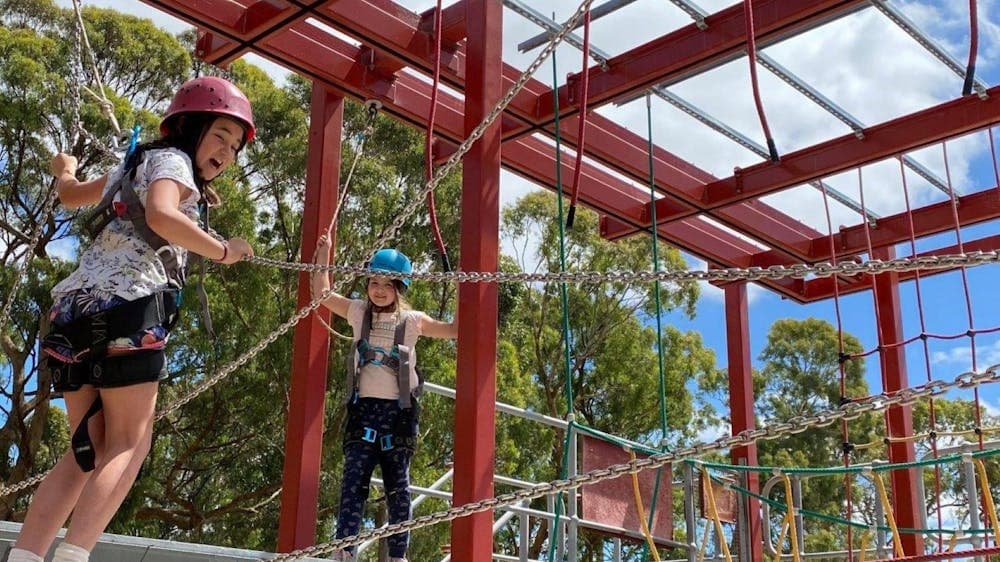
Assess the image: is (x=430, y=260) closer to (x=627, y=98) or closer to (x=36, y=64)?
(x=36, y=64)

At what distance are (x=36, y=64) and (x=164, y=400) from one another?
4.63 meters

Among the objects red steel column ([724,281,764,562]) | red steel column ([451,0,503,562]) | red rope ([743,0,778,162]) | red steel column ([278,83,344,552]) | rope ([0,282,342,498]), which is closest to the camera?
rope ([0,282,342,498])

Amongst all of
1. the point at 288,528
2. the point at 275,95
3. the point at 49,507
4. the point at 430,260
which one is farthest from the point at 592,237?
the point at 49,507

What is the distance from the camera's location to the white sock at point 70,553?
232 centimetres

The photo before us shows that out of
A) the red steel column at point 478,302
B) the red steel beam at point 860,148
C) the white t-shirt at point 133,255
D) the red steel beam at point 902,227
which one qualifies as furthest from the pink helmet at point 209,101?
the red steel beam at point 902,227

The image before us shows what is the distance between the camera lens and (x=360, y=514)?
4.72m

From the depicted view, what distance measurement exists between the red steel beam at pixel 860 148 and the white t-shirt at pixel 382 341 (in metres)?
2.36

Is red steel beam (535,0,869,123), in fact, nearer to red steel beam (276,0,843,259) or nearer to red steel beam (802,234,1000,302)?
red steel beam (276,0,843,259)

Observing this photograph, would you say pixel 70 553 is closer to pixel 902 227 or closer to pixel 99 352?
pixel 99 352

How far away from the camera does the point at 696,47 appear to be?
5871 mm

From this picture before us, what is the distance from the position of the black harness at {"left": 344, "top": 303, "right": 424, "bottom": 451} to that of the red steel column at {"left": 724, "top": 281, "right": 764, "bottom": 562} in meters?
3.76

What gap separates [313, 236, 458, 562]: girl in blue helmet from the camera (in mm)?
4680

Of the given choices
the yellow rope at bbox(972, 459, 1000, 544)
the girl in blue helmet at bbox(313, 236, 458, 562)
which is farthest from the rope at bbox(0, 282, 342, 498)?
the yellow rope at bbox(972, 459, 1000, 544)

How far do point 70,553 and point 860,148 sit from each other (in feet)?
18.6
